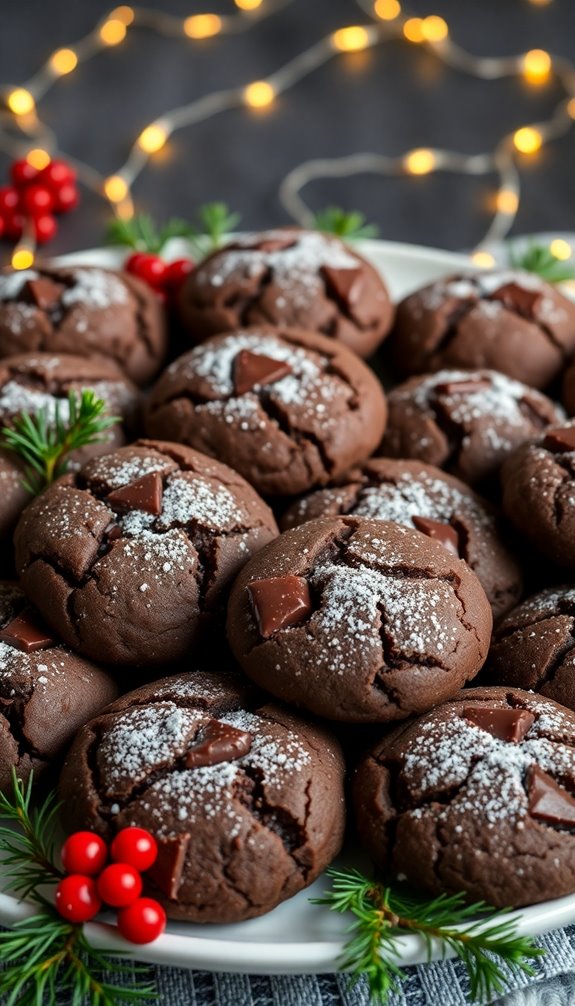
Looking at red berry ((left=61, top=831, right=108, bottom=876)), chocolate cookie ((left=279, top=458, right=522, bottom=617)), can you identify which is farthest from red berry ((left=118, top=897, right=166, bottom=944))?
chocolate cookie ((left=279, top=458, right=522, bottom=617))

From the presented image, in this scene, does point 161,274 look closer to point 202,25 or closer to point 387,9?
point 202,25

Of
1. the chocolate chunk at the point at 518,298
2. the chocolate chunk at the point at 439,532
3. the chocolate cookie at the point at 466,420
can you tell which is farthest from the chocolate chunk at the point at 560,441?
the chocolate chunk at the point at 518,298

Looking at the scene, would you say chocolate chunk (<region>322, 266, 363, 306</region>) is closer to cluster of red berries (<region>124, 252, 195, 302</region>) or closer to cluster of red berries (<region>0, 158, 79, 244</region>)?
cluster of red berries (<region>124, 252, 195, 302</region>)

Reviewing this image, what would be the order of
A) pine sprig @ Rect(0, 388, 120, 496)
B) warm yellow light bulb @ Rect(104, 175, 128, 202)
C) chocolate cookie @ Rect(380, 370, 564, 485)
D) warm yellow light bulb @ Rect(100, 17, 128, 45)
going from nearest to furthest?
pine sprig @ Rect(0, 388, 120, 496), chocolate cookie @ Rect(380, 370, 564, 485), warm yellow light bulb @ Rect(104, 175, 128, 202), warm yellow light bulb @ Rect(100, 17, 128, 45)

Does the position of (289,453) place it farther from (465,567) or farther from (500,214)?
(500,214)

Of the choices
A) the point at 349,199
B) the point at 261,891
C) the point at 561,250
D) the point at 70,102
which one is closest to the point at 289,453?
the point at 261,891

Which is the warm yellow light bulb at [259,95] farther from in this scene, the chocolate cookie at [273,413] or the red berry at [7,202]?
the chocolate cookie at [273,413]
